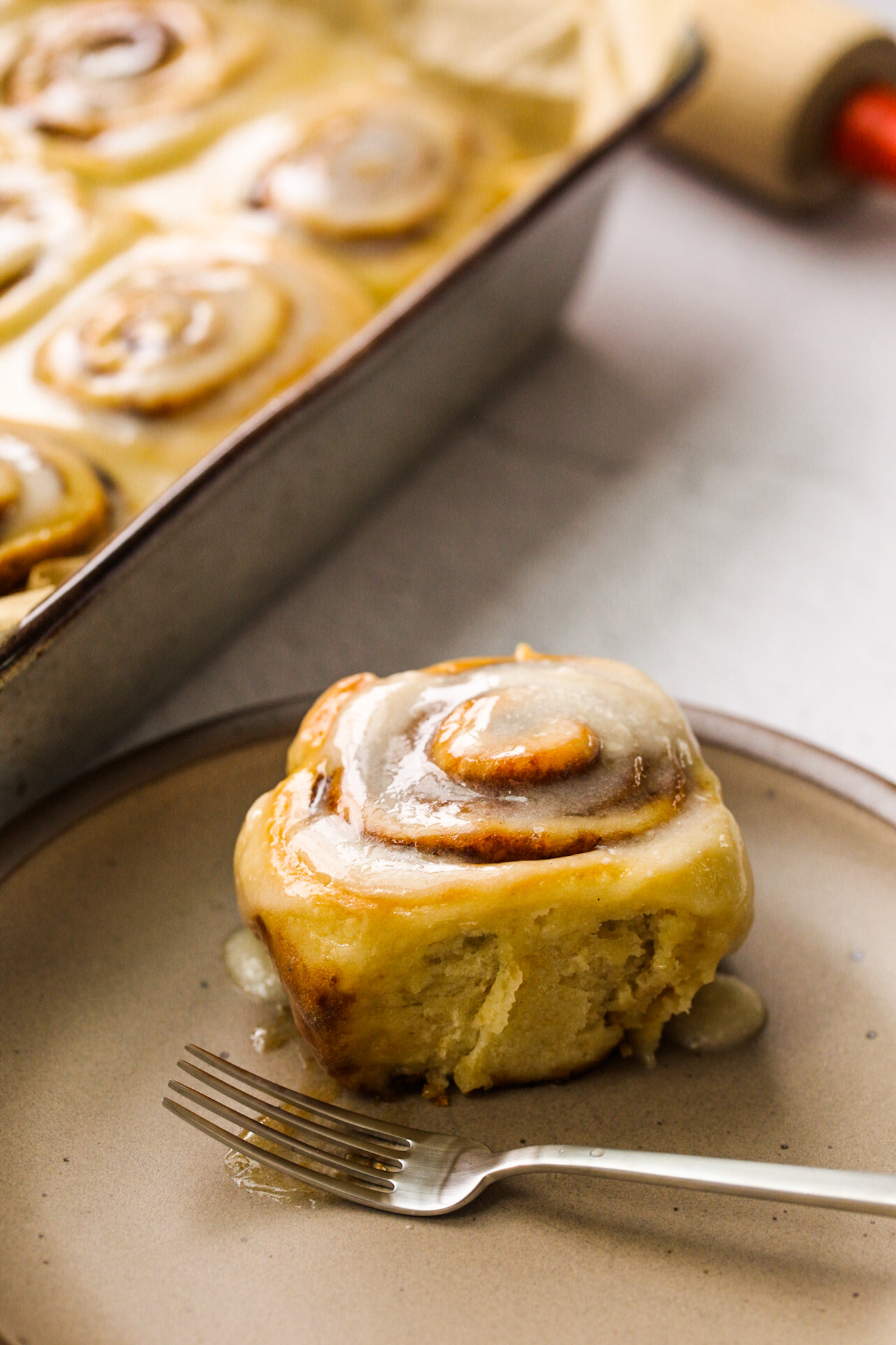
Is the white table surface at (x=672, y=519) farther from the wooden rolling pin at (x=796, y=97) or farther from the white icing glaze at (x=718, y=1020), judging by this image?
the white icing glaze at (x=718, y=1020)

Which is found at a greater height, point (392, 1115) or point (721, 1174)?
point (721, 1174)

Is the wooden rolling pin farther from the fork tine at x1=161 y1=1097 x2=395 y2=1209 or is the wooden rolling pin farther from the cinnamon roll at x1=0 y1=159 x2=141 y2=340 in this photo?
the fork tine at x1=161 y1=1097 x2=395 y2=1209

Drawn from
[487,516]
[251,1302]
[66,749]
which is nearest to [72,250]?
[487,516]

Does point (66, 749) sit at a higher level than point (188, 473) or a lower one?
lower

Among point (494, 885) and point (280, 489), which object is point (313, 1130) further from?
point (280, 489)

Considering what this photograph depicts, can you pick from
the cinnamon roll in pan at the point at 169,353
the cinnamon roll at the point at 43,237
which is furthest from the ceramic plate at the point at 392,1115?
the cinnamon roll at the point at 43,237

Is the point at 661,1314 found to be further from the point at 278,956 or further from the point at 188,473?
the point at 188,473

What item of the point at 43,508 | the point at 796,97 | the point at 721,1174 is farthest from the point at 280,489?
the point at 796,97
